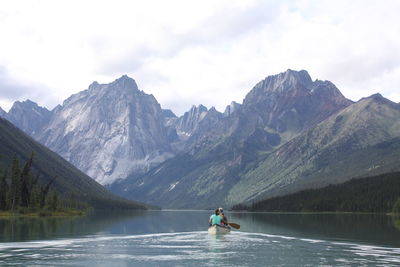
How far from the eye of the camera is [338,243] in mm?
82000

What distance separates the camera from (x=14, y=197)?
19562 centimetres

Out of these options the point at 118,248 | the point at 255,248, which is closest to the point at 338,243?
the point at 255,248

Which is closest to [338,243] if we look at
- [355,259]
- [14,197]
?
[355,259]

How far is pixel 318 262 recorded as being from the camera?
5794 cm

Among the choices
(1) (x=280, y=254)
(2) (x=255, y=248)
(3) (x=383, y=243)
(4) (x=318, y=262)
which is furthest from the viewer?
(3) (x=383, y=243)

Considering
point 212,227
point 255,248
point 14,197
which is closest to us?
point 255,248

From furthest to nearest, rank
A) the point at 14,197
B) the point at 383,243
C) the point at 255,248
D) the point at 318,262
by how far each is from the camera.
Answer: the point at 14,197, the point at 383,243, the point at 255,248, the point at 318,262

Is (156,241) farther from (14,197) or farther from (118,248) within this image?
(14,197)

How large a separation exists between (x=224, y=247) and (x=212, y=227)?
88.3ft

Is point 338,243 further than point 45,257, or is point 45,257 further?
point 338,243

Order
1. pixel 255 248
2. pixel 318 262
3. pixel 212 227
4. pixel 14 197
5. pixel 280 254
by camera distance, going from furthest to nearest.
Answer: pixel 14 197
pixel 212 227
pixel 255 248
pixel 280 254
pixel 318 262

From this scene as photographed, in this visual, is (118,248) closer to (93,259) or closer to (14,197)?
(93,259)

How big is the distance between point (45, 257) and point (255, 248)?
29.4 metres

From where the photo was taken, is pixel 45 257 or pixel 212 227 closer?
pixel 45 257
